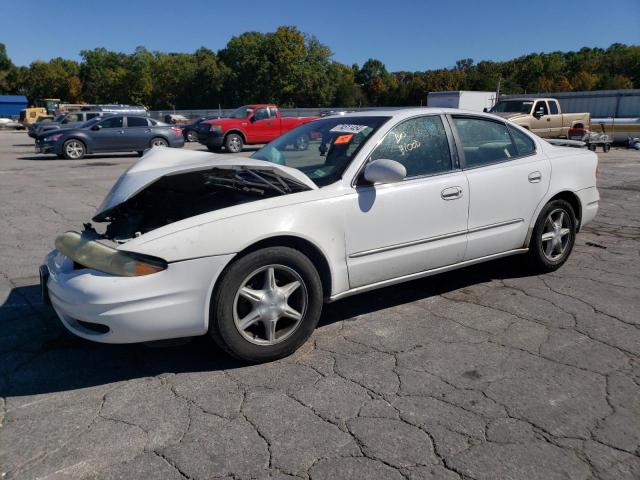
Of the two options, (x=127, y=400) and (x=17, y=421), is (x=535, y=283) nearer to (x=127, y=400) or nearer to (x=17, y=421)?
(x=127, y=400)

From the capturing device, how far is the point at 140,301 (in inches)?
116

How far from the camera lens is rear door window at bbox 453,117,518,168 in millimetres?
4383

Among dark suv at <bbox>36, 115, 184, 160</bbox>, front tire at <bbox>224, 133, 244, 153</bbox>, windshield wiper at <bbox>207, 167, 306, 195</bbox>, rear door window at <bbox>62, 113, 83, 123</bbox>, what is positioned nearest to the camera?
windshield wiper at <bbox>207, 167, 306, 195</bbox>

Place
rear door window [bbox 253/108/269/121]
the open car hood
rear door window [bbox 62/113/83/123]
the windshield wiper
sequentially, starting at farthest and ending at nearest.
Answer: rear door window [bbox 62/113/83/123], rear door window [bbox 253/108/269/121], the windshield wiper, the open car hood

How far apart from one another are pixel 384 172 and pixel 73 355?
7.69ft

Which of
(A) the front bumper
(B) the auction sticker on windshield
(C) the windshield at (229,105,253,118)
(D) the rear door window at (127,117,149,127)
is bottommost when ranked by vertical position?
(A) the front bumper

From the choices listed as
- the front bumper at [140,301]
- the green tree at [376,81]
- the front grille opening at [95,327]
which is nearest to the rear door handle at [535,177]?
the front bumper at [140,301]

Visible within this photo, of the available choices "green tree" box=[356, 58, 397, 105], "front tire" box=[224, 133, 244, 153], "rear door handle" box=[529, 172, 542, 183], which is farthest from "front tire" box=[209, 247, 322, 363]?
"green tree" box=[356, 58, 397, 105]

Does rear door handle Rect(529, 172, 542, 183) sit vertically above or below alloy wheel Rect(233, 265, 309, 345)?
above

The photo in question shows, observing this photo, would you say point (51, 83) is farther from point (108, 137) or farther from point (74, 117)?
point (108, 137)

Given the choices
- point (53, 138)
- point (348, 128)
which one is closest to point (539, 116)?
point (53, 138)

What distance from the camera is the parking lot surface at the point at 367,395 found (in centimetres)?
244

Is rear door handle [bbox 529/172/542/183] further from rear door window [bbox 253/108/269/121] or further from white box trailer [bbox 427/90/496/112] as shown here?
white box trailer [bbox 427/90/496/112]

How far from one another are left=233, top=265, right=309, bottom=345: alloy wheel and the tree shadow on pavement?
0.82 feet
